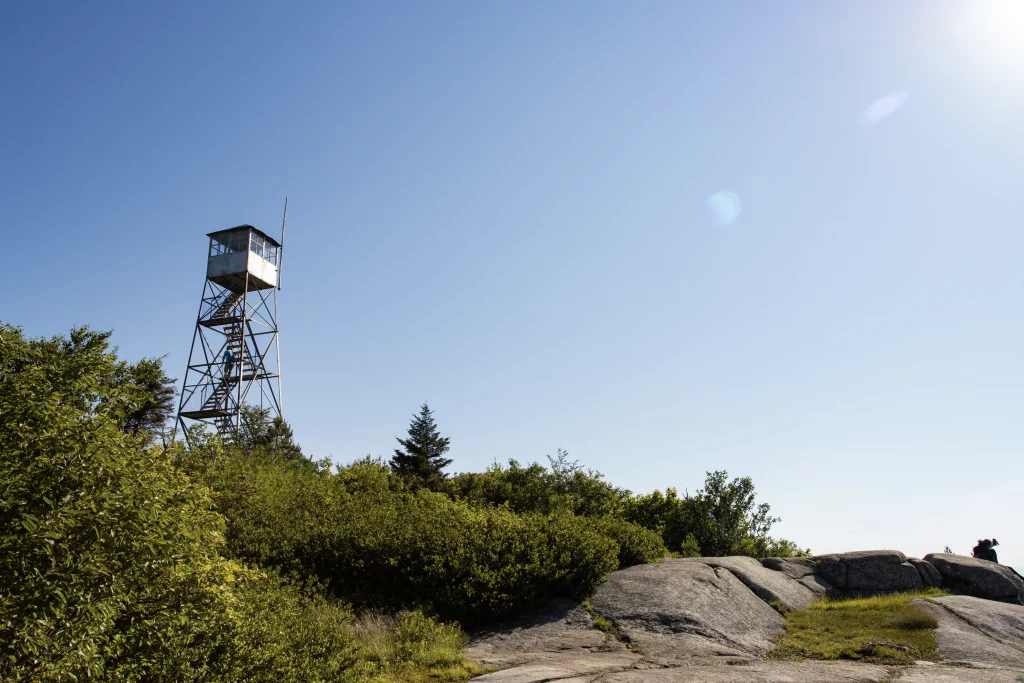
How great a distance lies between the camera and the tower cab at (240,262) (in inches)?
1286

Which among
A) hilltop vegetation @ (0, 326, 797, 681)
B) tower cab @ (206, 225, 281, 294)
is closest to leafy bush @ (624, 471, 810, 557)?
hilltop vegetation @ (0, 326, 797, 681)

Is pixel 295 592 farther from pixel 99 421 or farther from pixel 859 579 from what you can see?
pixel 859 579

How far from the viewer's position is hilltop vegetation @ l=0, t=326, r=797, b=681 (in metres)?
5.32

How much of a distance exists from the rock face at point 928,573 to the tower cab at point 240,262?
29.5 metres

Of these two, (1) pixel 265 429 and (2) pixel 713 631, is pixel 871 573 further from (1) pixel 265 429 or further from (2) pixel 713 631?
(1) pixel 265 429

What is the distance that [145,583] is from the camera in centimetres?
646

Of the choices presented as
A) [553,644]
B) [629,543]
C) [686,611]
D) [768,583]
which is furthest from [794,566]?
[553,644]

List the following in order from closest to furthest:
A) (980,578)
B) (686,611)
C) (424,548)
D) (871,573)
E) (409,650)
→ (409,650)
(686,611)
(424,548)
(980,578)
(871,573)

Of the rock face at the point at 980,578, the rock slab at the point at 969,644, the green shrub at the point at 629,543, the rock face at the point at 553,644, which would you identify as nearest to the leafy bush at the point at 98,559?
the rock face at the point at 553,644

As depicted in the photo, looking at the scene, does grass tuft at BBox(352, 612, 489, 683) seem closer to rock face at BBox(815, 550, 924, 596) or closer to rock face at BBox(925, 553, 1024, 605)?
rock face at BBox(815, 550, 924, 596)

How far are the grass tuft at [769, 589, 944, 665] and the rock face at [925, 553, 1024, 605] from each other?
10.4ft

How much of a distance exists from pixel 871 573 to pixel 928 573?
158cm

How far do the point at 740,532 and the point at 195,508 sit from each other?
1889cm

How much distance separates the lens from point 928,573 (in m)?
16.9
